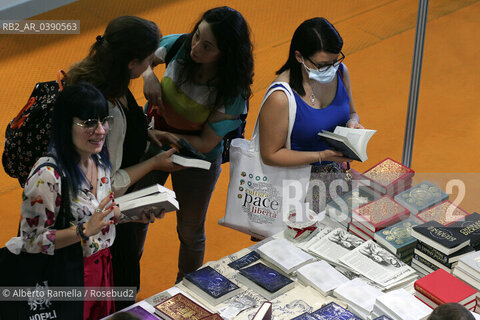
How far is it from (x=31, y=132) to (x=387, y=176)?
82.9 inches

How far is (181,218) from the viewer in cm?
405

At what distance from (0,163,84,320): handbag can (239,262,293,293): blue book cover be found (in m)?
0.85

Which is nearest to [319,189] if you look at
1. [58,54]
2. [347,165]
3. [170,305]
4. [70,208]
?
[347,165]

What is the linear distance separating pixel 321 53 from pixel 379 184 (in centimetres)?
88

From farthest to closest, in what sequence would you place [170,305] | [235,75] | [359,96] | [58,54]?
[58,54] → [359,96] → [235,75] → [170,305]

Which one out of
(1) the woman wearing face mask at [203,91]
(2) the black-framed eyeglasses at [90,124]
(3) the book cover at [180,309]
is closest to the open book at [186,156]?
(1) the woman wearing face mask at [203,91]

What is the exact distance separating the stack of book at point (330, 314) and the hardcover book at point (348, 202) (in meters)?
0.76

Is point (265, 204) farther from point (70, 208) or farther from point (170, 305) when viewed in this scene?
point (70, 208)

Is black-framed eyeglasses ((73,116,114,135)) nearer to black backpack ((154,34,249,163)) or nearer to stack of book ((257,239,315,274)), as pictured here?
black backpack ((154,34,249,163))

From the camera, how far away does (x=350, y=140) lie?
3678mm

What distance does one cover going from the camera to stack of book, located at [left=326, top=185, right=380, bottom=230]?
372 centimetres

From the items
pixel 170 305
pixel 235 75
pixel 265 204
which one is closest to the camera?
pixel 170 305

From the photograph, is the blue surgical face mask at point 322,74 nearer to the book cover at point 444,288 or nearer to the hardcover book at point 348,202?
the hardcover book at point 348,202

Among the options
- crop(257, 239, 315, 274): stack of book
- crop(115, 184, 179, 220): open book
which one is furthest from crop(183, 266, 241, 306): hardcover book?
crop(115, 184, 179, 220): open book
